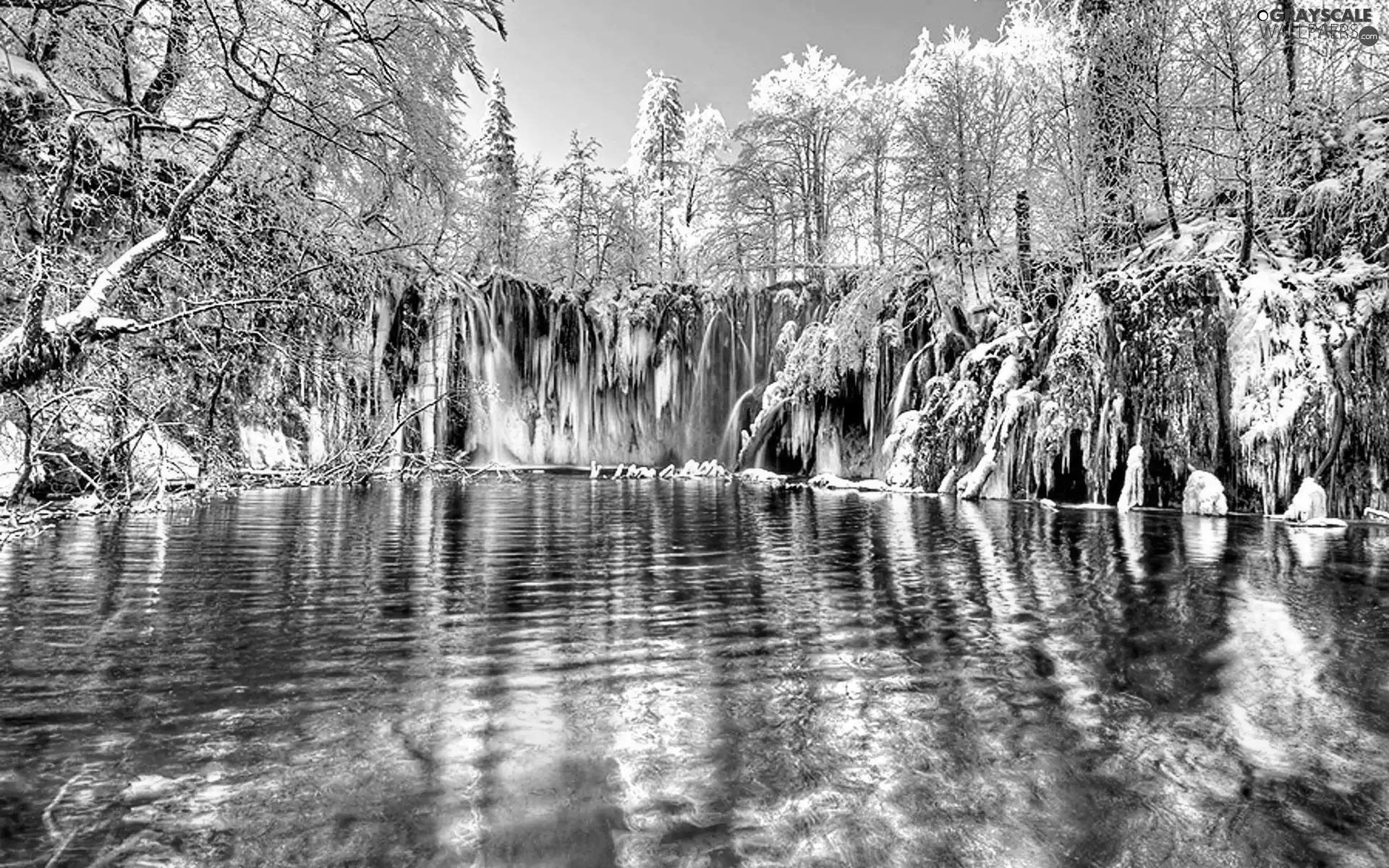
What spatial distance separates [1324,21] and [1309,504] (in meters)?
9.73

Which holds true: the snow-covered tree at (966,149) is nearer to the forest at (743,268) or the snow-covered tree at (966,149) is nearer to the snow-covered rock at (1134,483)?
the forest at (743,268)

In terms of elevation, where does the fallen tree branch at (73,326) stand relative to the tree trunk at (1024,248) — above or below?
below

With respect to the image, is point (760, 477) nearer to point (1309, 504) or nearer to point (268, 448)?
point (268, 448)

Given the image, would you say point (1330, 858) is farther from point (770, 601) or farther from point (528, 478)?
point (528, 478)

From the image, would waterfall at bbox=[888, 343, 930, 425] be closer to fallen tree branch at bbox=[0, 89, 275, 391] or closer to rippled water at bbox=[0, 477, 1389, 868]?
rippled water at bbox=[0, 477, 1389, 868]

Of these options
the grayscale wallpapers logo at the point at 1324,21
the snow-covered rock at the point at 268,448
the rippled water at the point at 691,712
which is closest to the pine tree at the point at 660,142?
the snow-covered rock at the point at 268,448

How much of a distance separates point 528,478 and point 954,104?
16.4 meters

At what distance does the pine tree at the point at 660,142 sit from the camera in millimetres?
37125

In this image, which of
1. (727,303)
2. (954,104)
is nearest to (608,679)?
(954,104)

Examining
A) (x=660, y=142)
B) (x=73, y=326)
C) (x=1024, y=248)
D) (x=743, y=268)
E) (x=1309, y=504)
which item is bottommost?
(x=1309, y=504)

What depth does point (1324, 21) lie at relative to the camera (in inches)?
516

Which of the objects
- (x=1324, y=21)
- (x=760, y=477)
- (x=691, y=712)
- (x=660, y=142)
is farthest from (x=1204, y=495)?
(x=660, y=142)

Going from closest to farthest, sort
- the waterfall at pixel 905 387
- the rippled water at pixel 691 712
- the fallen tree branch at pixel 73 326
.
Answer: the rippled water at pixel 691 712, the fallen tree branch at pixel 73 326, the waterfall at pixel 905 387

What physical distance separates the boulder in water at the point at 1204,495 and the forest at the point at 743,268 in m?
0.37
